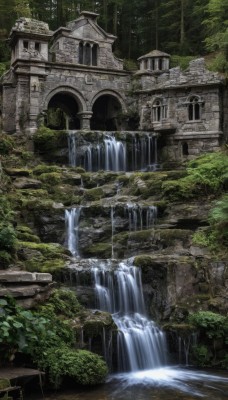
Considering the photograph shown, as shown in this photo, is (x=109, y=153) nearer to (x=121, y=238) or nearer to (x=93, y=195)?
(x=93, y=195)

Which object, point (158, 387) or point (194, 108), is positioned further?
point (194, 108)

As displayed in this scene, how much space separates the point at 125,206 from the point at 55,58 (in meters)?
13.6

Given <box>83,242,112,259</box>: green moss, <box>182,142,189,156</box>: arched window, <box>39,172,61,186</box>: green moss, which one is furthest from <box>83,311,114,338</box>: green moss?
<box>182,142,189,156</box>: arched window

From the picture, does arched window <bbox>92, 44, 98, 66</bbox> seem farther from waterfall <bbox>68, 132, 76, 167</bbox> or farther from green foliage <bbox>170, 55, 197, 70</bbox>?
waterfall <bbox>68, 132, 76, 167</bbox>

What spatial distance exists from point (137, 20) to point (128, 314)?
31.7m

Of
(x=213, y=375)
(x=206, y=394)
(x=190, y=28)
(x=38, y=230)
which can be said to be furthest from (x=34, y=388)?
(x=190, y=28)

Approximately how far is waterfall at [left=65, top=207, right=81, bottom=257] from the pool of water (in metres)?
6.78

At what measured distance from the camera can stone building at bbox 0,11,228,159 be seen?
27.5 m

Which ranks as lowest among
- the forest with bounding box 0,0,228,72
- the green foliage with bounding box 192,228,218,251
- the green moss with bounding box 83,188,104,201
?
the green foliage with bounding box 192,228,218,251

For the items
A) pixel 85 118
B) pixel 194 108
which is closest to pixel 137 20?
pixel 85 118

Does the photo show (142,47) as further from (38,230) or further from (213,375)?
(213,375)

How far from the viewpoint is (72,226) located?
18484mm

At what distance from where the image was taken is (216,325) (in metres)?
13.4

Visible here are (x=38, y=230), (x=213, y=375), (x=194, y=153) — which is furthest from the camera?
(x=194, y=153)
